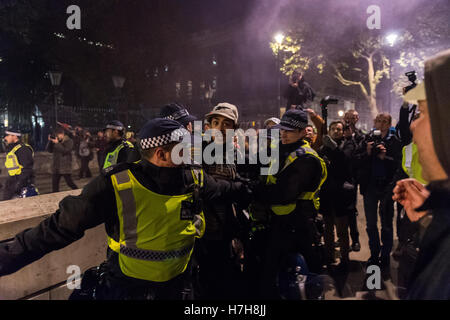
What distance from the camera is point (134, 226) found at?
179 cm

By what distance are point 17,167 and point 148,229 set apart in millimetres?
6267

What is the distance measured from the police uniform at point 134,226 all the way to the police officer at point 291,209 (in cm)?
102

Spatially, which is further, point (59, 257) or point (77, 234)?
point (59, 257)

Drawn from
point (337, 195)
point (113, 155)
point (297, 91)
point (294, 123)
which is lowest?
point (337, 195)

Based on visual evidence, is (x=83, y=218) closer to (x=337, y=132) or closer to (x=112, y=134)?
(x=112, y=134)

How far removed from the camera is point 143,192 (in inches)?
69.3

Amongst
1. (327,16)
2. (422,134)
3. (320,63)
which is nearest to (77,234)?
(422,134)

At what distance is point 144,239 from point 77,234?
41 cm

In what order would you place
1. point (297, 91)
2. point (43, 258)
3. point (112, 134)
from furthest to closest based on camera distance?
point (297, 91), point (112, 134), point (43, 258)

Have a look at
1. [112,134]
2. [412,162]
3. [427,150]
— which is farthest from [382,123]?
[112,134]

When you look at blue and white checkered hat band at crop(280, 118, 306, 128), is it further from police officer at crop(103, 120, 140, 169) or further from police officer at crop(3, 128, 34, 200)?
police officer at crop(3, 128, 34, 200)

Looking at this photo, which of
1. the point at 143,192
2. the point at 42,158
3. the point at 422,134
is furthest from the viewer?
the point at 42,158

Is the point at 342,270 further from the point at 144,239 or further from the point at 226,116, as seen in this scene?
the point at 144,239
